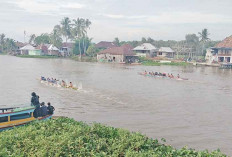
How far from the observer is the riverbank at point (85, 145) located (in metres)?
8.65

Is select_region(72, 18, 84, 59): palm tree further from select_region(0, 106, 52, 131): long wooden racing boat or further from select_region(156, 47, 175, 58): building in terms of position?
select_region(0, 106, 52, 131): long wooden racing boat

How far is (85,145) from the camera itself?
9164mm

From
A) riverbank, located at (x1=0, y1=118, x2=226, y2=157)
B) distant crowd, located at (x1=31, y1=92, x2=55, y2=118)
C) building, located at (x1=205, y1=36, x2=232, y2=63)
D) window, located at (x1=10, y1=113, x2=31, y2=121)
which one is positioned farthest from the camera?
building, located at (x1=205, y1=36, x2=232, y2=63)

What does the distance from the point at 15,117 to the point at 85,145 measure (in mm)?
6389

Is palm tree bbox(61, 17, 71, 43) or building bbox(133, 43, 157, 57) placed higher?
palm tree bbox(61, 17, 71, 43)

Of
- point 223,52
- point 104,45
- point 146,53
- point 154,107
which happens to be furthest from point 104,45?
point 154,107

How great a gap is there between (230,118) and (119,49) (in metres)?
53.9

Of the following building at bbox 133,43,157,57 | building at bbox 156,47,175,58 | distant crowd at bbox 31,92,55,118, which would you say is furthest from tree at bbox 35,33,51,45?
distant crowd at bbox 31,92,55,118

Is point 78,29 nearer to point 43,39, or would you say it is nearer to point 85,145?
point 43,39

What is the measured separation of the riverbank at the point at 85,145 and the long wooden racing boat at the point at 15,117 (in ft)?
10.7

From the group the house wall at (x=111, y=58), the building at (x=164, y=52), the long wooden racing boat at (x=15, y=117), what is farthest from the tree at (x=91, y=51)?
the long wooden racing boat at (x=15, y=117)

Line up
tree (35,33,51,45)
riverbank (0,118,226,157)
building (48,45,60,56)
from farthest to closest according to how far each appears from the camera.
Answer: tree (35,33,51,45) → building (48,45,60,56) → riverbank (0,118,226,157)

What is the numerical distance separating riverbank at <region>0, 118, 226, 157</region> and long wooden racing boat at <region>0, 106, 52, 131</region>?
327 cm

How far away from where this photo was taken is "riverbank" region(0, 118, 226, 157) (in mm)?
8648
